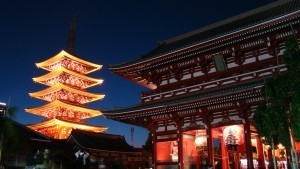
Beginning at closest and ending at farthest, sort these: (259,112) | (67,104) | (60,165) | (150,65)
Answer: (259,112)
(150,65)
(60,165)
(67,104)

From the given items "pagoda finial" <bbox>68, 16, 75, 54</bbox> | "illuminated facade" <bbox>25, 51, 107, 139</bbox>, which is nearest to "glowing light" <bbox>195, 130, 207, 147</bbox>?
"illuminated facade" <bbox>25, 51, 107, 139</bbox>

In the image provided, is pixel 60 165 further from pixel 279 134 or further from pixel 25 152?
pixel 279 134

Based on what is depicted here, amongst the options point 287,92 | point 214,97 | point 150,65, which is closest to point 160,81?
point 150,65

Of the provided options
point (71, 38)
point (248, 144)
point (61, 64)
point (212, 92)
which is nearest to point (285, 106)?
point (248, 144)

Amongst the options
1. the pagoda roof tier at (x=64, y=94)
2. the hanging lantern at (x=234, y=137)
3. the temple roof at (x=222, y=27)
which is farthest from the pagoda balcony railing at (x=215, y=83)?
the pagoda roof tier at (x=64, y=94)

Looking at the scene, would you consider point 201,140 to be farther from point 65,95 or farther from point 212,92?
point 65,95

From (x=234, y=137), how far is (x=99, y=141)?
17004mm

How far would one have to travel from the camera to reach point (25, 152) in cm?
2272

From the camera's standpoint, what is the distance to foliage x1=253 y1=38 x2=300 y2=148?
36.2 ft

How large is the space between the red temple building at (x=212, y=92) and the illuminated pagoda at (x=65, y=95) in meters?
23.3

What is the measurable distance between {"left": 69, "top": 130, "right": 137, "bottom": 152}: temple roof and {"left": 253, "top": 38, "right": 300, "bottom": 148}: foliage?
19.3 m

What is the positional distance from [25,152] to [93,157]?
7.48 metres

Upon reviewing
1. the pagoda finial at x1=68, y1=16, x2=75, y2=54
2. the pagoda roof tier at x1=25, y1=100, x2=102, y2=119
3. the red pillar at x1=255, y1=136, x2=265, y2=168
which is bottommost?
the red pillar at x1=255, y1=136, x2=265, y2=168

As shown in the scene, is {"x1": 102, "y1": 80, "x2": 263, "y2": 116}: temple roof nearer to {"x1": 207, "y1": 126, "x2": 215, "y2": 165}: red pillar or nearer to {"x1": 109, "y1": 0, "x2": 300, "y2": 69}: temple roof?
{"x1": 207, "y1": 126, "x2": 215, "y2": 165}: red pillar
